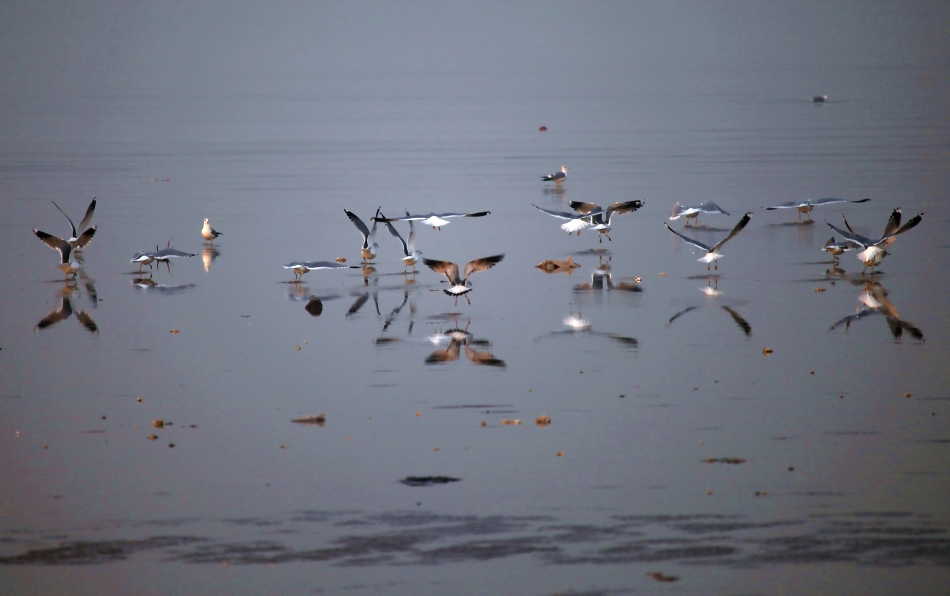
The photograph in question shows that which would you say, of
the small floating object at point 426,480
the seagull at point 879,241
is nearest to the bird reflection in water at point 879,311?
the seagull at point 879,241

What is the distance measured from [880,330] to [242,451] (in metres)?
6.03

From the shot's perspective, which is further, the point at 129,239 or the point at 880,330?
the point at 129,239

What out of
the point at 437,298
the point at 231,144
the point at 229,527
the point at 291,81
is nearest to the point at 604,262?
the point at 437,298

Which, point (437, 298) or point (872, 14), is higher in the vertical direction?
point (872, 14)

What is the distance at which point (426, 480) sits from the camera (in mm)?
7895

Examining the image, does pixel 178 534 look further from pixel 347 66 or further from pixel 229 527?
pixel 347 66

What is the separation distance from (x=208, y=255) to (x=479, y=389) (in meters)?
7.87

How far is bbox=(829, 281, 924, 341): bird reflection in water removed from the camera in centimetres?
1151

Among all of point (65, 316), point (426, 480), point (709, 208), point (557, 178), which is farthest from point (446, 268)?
point (557, 178)

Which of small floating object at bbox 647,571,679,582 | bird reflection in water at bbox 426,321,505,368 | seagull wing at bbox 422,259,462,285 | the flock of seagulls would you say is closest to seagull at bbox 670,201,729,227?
Result: the flock of seagulls

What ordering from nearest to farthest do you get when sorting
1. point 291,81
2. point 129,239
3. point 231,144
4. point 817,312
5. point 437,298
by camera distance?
point 817,312 < point 437,298 < point 129,239 < point 231,144 < point 291,81

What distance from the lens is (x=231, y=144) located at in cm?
3519

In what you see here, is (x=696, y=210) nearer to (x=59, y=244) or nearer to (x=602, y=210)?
(x=602, y=210)

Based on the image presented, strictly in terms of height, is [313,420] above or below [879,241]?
below
